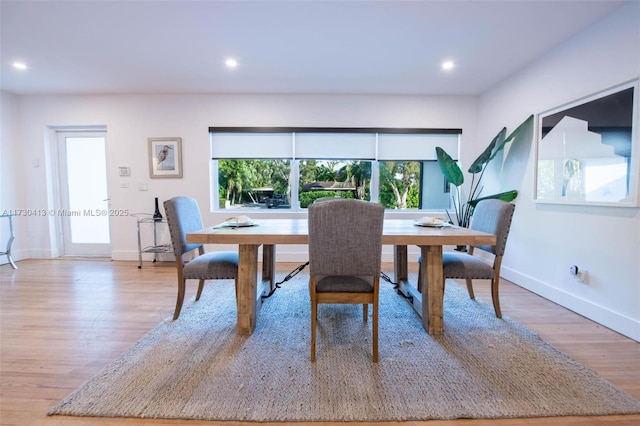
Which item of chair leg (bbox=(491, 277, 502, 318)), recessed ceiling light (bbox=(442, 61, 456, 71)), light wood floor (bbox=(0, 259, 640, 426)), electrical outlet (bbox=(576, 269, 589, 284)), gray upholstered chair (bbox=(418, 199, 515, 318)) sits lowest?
light wood floor (bbox=(0, 259, 640, 426))

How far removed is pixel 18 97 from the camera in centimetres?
387

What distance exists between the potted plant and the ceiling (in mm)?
753

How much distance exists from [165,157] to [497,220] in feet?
13.5

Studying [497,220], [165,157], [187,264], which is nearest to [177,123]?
[165,157]

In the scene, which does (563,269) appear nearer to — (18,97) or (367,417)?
(367,417)

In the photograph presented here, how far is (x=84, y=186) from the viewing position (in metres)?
4.09

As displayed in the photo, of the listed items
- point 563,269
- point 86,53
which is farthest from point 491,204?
point 86,53

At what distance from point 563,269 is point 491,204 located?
104cm

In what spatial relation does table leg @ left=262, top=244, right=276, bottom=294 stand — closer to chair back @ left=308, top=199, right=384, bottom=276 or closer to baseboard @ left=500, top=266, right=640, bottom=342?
chair back @ left=308, top=199, right=384, bottom=276

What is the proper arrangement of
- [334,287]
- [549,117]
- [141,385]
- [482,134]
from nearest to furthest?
1. [141,385]
2. [334,287]
3. [549,117]
4. [482,134]

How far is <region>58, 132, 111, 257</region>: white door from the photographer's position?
13.3 ft

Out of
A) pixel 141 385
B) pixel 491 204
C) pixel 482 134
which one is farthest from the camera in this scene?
pixel 482 134

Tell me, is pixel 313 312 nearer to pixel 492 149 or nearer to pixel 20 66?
pixel 492 149

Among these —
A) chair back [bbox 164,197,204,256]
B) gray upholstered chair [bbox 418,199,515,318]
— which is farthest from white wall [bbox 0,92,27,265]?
gray upholstered chair [bbox 418,199,515,318]
